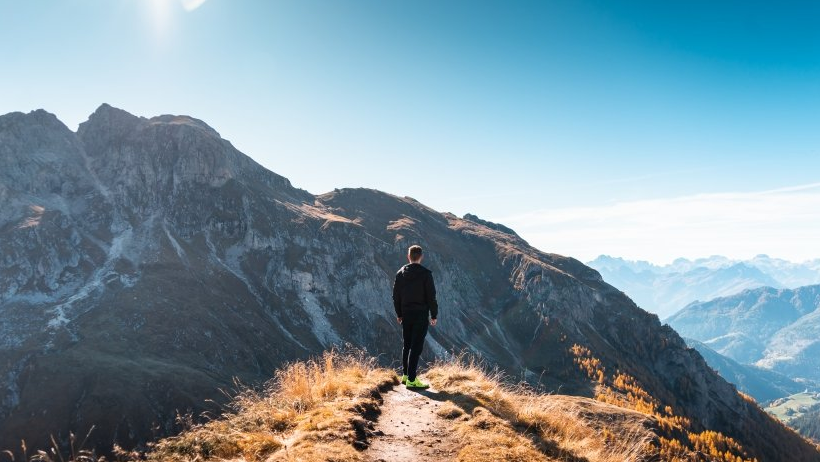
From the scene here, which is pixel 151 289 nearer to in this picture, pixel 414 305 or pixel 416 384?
pixel 416 384

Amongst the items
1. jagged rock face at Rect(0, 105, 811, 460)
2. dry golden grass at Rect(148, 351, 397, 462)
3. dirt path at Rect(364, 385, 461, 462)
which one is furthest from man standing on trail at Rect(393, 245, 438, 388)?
jagged rock face at Rect(0, 105, 811, 460)

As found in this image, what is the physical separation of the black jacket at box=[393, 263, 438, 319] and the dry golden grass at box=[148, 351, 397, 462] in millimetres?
2969

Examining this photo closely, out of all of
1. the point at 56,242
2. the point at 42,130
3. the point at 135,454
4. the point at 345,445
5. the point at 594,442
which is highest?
the point at 42,130

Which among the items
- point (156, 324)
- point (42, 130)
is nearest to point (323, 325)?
point (156, 324)

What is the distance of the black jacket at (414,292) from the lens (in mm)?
15336

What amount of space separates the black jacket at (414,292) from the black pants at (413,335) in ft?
0.72

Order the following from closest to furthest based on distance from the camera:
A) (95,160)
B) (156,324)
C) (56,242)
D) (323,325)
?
(156,324) < (56,242) < (323,325) < (95,160)

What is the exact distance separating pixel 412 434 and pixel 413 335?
195 inches

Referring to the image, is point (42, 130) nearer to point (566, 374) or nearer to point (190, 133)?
point (190, 133)

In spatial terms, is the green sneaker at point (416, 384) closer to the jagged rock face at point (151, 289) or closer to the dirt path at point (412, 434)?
the dirt path at point (412, 434)

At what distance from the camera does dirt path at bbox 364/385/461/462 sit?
363 inches

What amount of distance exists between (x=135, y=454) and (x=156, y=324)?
143559 mm

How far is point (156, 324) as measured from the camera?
131 meters

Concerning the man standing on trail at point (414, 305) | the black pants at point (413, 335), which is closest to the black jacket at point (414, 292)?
the man standing on trail at point (414, 305)
